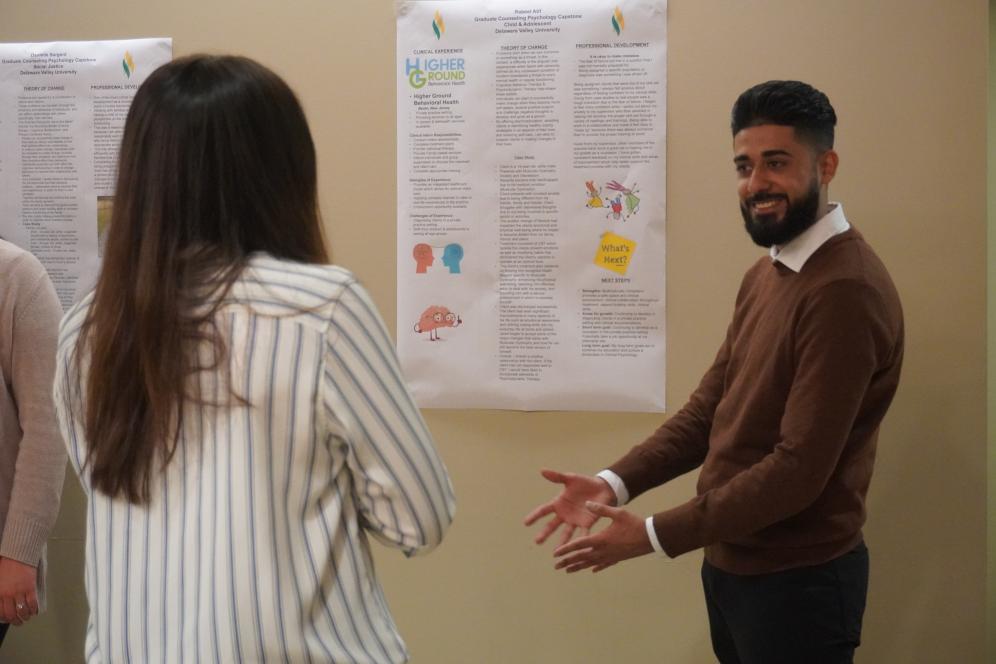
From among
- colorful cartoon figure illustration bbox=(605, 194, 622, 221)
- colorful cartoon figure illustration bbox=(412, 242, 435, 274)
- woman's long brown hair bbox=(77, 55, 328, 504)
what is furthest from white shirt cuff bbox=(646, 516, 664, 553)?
Result: colorful cartoon figure illustration bbox=(412, 242, 435, 274)

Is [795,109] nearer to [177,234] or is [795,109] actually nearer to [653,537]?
[653,537]

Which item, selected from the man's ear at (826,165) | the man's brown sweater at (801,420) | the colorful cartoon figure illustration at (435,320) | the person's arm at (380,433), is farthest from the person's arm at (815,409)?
the colorful cartoon figure illustration at (435,320)

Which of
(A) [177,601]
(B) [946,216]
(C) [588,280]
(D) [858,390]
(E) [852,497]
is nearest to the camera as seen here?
(A) [177,601]

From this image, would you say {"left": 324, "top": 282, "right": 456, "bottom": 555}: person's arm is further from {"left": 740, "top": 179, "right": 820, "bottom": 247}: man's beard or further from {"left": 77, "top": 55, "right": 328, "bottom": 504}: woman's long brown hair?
{"left": 740, "top": 179, "right": 820, "bottom": 247}: man's beard

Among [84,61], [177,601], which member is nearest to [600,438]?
[177,601]

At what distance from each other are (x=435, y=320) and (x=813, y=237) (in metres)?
1.06

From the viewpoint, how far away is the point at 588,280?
2436mm

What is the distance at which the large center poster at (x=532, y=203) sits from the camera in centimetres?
241

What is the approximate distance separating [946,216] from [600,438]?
97cm

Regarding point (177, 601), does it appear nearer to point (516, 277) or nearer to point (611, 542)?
point (611, 542)

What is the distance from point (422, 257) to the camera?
2.51 meters

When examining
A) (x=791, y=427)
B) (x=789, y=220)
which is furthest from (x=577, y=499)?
(x=789, y=220)

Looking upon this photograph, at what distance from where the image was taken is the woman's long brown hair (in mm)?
1069

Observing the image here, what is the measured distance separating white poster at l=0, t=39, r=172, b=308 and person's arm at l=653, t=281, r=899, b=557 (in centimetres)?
187
